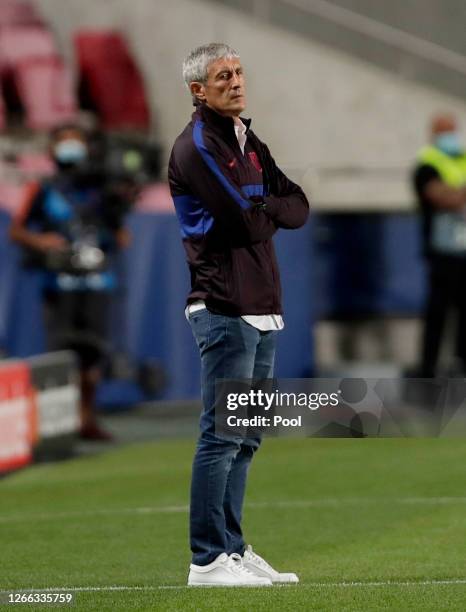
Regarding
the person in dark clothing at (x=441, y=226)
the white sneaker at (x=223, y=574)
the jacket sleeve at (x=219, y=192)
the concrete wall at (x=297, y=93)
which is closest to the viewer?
the jacket sleeve at (x=219, y=192)

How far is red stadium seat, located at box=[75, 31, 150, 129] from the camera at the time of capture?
18.7 metres

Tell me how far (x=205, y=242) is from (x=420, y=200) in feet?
25.8

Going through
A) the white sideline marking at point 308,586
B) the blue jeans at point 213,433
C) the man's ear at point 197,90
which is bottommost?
the white sideline marking at point 308,586

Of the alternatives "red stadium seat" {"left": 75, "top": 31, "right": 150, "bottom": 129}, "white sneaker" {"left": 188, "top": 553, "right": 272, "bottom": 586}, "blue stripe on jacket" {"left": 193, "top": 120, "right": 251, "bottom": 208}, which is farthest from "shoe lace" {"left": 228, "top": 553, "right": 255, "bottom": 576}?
"red stadium seat" {"left": 75, "top": 31, "right": 150, "bottom": 129}

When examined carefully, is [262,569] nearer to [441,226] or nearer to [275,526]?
[275,526]

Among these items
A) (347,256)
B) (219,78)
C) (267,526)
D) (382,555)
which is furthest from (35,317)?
(219,78)

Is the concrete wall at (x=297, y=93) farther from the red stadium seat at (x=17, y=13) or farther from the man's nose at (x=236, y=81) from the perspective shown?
the man's nose at (x=236, y=81)

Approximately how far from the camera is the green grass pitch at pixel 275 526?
646cm

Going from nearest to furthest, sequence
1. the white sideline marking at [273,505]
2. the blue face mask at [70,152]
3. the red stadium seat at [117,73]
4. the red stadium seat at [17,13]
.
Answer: the white sideline marking at [273,505] < the blue face mask at [70,152] < the red stadium seat at [117,73] < the red stadium seat at [17,13]

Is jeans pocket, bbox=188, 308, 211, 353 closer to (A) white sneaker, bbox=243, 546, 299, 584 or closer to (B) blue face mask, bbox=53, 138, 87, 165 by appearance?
(A) white sneaker, bbox=243, 546, 299, 584

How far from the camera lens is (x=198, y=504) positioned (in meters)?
6.43

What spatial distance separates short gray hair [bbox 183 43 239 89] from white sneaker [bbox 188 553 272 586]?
171cm

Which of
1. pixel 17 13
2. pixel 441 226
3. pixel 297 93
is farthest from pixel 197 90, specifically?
pixel 17 13

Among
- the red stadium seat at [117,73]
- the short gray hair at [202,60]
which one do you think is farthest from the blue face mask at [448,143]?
the short gray hair at [202,60]
